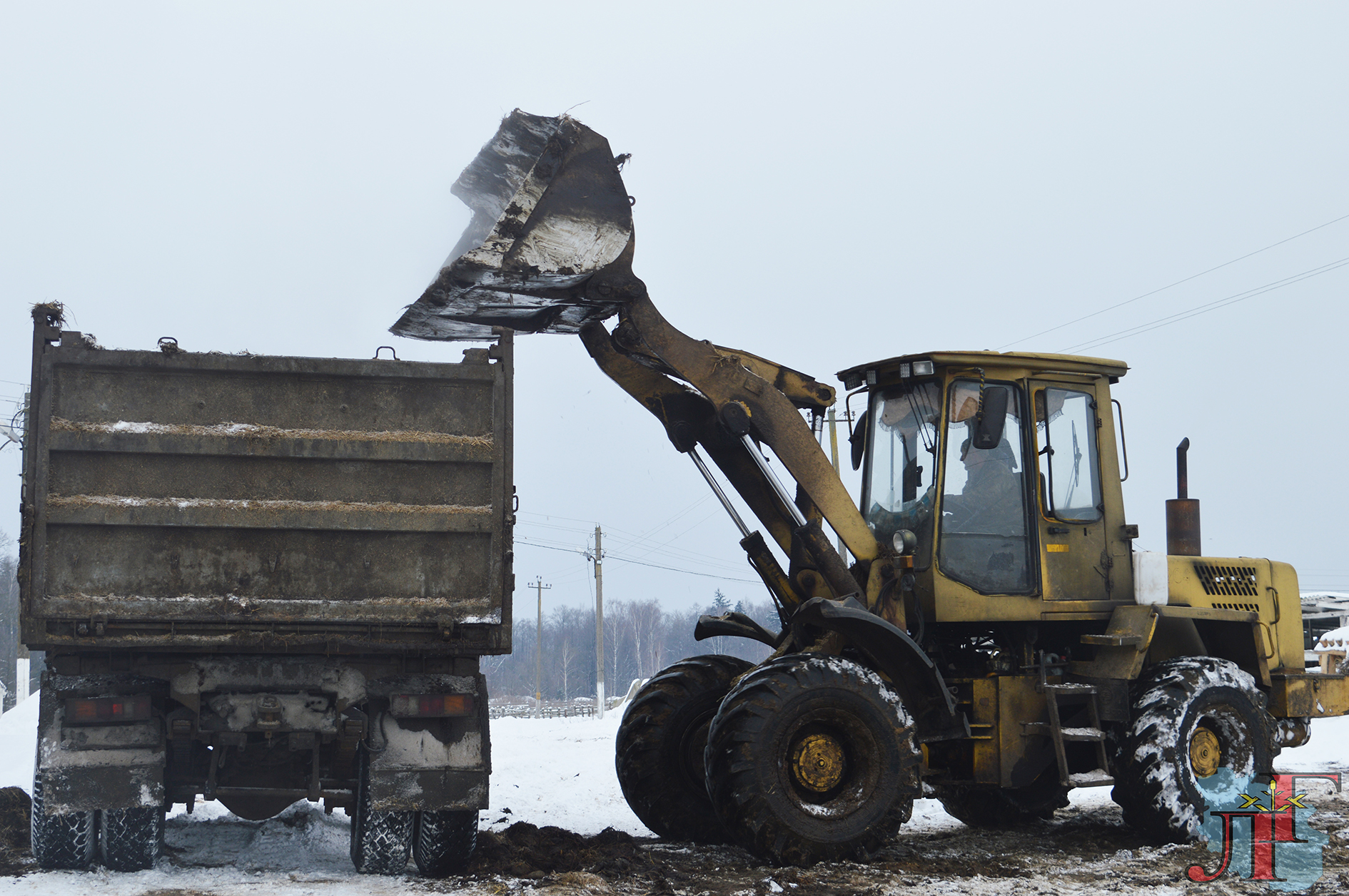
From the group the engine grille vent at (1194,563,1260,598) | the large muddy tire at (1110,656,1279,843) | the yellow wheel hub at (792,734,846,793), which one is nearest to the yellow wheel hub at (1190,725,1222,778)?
the large muddy tire at (1110,656,1279,843)

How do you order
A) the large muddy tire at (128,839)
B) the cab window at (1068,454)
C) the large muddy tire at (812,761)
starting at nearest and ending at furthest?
the large muddy tire at (128,839) → the large muddy tire at (812,761) → the cab window at (1068,454)

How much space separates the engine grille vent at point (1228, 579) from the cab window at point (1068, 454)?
39.4 inches

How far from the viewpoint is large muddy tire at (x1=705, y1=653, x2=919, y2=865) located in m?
6.45

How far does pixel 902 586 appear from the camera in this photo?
755 centimetres

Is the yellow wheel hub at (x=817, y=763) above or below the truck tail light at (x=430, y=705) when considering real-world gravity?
below

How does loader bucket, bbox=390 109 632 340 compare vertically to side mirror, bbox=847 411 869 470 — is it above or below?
above

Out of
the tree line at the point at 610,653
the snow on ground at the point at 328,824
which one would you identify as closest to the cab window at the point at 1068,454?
the snow on ground at the point at 328,824

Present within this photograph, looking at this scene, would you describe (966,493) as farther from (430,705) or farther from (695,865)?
(430,705)

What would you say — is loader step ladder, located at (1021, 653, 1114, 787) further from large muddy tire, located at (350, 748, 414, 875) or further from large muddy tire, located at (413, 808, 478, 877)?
large muddy tire, located at (350, 748, 414, 875)

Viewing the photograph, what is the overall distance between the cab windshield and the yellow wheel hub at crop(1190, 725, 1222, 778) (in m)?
2.05

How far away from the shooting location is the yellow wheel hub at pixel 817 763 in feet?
21.9

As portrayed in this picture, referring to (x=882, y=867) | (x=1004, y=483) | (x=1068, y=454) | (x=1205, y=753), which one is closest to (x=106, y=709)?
(x=882, y=867)

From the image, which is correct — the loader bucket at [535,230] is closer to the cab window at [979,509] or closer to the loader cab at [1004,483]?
the loader cab at [1004,483]

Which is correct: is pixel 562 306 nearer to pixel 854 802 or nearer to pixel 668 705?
pixel 668 705
